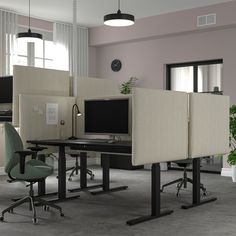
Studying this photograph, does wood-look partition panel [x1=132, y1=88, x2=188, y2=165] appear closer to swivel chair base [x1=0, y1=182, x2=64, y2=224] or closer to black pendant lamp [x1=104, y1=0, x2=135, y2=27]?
swivel chair base [x1=0, y1=182, x2=64, y2=224]

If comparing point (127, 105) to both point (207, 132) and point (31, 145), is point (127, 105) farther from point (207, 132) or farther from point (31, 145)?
point (31, 145)

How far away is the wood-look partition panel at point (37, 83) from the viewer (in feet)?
16.6

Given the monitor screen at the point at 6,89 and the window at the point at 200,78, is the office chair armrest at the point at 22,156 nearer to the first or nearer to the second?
the monitor screen at the point at 6,89

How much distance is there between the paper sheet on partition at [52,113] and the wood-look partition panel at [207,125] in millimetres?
1741

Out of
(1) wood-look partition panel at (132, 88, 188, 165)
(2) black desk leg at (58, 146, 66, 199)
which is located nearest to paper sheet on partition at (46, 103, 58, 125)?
(2) black desk leg at (58, 146, 66, 199)

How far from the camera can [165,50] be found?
8.05 m

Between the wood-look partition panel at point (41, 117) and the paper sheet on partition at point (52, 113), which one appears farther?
the paper sheet on partition at point (52, 113)

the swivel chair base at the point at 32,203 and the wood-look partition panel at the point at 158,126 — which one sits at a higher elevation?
the wood-look partition panel at the point at 158,126

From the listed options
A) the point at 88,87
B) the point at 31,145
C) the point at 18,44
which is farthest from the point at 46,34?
the point at 31,145

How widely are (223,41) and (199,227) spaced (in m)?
4.31

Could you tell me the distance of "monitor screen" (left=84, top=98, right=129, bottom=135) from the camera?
4.50m

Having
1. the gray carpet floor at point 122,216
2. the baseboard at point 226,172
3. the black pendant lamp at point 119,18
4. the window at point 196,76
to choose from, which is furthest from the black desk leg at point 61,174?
the window at point 196,76

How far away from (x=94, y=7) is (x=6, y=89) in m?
2.29

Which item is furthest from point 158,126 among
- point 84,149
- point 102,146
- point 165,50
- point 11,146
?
point 165,50
